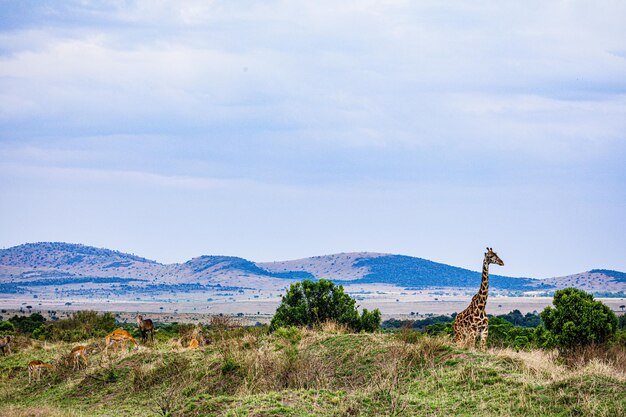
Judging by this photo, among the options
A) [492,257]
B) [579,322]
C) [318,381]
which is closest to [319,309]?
[579,322]

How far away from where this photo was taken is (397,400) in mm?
18766

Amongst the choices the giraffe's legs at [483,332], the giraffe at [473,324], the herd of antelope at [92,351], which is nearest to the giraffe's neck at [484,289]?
the giraffe at [473,324]

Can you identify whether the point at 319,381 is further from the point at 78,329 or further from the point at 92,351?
the point at 78,329

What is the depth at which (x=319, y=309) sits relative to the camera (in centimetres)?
4047

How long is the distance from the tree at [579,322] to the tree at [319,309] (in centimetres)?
943

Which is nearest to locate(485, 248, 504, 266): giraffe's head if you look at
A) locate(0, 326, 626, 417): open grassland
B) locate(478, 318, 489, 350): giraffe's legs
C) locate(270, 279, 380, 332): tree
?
locate(478, 318, 489, 350): giraffe's legs

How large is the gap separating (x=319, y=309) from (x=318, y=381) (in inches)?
738

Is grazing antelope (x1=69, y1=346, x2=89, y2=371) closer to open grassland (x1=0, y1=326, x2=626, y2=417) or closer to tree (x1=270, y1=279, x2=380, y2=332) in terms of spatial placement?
open grassland (x1=0, y1=326, x2=626, y2=417)

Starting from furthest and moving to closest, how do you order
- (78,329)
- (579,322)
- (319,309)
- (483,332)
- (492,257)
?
(78,329) → (319,309) → (579,322) → (492,257) → (483,332)

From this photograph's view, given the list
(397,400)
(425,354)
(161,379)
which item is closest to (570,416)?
(397,400)

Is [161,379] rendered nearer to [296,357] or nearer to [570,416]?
[296,357]

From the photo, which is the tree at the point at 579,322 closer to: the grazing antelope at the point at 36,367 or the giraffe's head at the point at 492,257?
the giraffe's head at the point at 492,257

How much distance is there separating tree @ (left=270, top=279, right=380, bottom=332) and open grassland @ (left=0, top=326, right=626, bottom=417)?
10053mm

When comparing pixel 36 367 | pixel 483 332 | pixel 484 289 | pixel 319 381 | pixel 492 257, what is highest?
pixel 492 257
